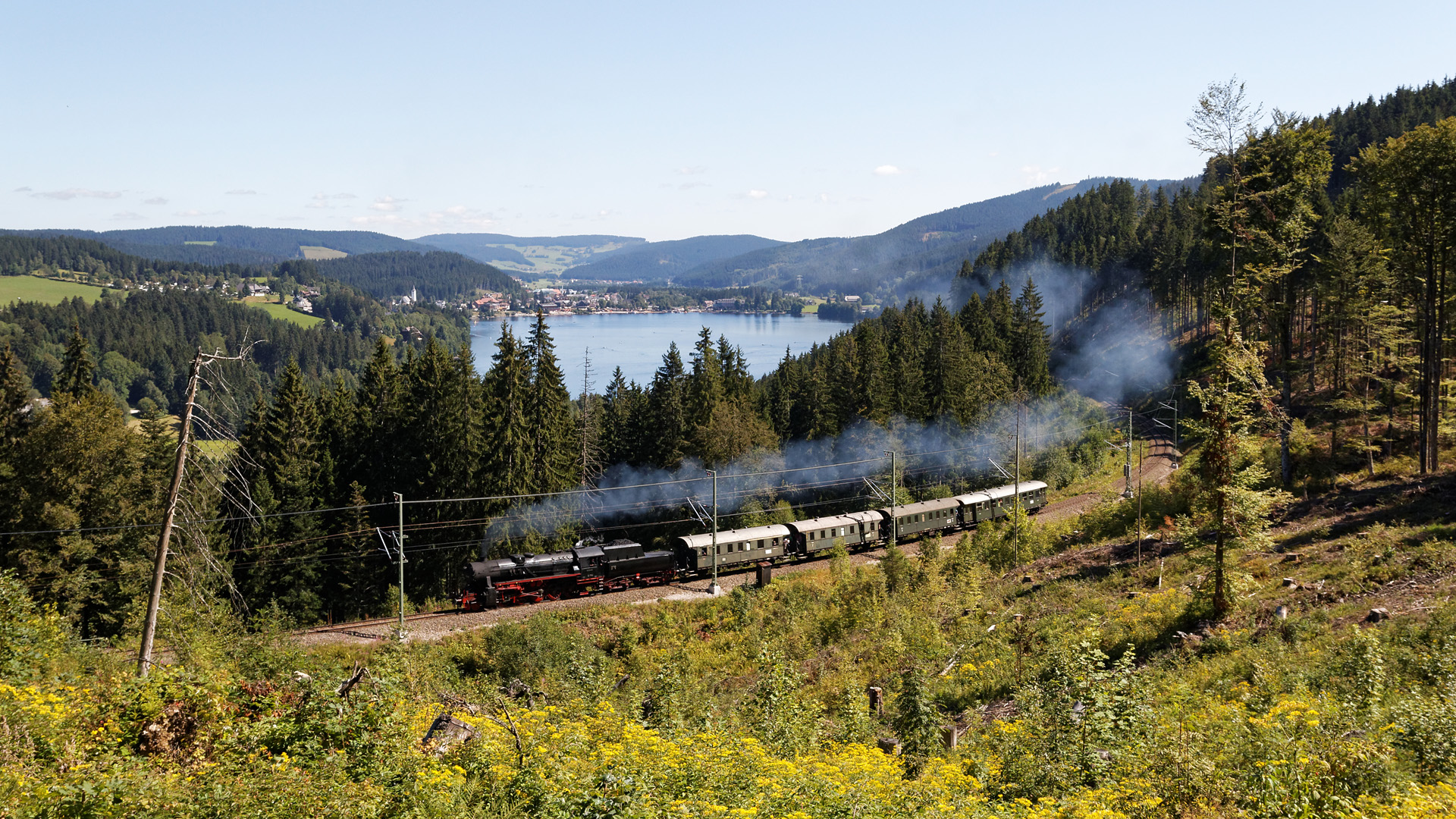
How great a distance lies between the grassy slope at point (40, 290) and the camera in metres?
159

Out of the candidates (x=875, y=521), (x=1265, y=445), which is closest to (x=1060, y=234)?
(x=1265, y=445)

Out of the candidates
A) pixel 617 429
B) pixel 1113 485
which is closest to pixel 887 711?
pixel 1113 485

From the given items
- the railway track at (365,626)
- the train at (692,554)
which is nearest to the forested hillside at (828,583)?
the train at (692,554)

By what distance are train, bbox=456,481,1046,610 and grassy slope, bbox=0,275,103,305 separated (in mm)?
170874

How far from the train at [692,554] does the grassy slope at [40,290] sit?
17087cm

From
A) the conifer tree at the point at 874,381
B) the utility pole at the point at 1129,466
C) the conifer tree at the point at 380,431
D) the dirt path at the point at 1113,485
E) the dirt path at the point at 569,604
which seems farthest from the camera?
the conifer tree at the point at 874,381

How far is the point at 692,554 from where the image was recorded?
35.8m

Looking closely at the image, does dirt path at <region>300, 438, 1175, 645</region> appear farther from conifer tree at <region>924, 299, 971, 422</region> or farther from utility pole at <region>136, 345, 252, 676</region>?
conifer tree at <region>924, 299, 971, 422</region>

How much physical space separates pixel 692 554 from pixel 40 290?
673 ft

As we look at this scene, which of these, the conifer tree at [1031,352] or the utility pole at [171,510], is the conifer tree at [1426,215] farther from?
the utility pole at [171,510]

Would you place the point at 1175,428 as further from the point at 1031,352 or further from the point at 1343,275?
the point at 1031,352

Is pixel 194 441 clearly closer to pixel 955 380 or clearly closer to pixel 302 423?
pixel 302 423

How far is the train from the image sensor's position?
32.1m

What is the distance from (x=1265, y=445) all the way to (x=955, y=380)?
66.6 feet
